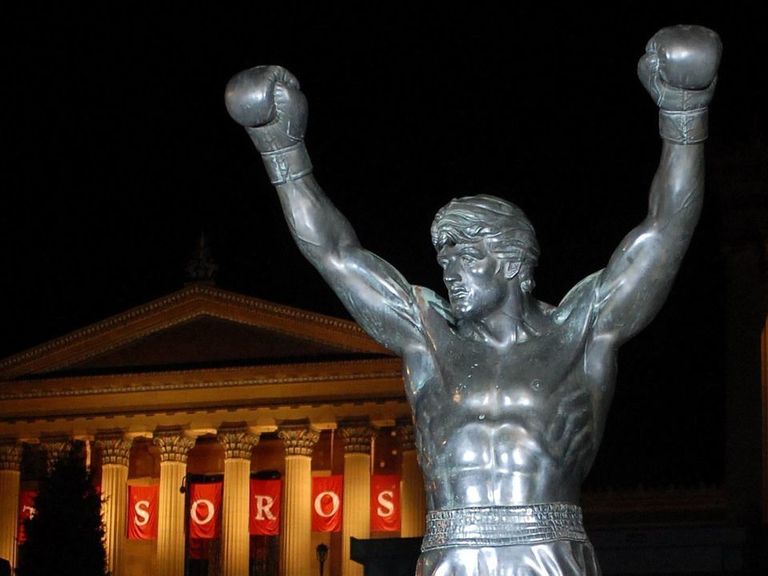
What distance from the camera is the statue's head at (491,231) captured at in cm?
400

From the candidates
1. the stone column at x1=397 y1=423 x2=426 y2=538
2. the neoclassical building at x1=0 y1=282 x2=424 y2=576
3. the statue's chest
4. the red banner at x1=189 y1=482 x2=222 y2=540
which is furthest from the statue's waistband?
the neoclassical building at x1=0 y1=282 x2=424 y2=576

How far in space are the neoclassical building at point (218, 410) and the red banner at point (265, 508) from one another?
0.96 ft

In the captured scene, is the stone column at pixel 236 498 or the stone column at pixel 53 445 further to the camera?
the stone column at pixel 53 445

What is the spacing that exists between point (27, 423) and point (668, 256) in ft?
182

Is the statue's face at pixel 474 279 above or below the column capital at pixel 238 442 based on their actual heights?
below

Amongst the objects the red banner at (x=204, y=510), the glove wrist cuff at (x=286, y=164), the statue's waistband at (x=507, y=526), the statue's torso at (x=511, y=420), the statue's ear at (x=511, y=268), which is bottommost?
the statue's waistband at (x=507, y=526)

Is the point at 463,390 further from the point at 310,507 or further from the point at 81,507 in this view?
the point at 310,507

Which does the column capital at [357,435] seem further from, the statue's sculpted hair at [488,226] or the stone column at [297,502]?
the statue's sculpted hair at [488,226]

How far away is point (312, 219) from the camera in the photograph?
414 centimetres

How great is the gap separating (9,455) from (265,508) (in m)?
8.16

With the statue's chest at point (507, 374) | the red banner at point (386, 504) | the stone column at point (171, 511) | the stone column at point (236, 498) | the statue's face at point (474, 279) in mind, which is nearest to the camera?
the statue's chest at point (507, 374)

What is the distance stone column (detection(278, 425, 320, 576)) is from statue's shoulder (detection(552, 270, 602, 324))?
52.7 metres

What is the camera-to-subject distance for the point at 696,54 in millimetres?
3912

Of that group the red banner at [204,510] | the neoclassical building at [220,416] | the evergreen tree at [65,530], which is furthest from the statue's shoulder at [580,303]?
the red banner at [204,510]
